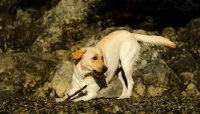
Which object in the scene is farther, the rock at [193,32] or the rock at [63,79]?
the rock at [193,32]

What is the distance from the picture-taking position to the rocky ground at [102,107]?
22.0 ft

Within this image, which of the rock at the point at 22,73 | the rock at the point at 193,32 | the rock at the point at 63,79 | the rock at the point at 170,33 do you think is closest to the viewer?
the rock at the point at 63,79

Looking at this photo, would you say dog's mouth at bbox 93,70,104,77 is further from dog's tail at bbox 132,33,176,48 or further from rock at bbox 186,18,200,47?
rock at bbox 186,18,200,47

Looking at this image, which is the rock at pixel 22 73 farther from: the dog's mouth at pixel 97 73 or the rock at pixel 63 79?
the dog's mouth at pixel 97 73

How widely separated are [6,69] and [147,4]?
6.56 meters

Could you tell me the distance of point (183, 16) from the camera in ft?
51.6

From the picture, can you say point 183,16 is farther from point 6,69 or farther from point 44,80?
point 6,69

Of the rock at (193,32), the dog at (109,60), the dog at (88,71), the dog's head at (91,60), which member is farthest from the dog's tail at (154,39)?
the rock at (193,32)

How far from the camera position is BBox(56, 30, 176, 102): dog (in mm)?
7539

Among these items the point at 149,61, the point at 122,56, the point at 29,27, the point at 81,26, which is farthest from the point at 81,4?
the point at 122,56

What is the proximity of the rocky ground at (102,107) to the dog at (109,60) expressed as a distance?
0.58 m

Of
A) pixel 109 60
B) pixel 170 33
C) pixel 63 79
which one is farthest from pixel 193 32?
pixel 109 60

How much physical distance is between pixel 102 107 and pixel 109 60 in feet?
5.24

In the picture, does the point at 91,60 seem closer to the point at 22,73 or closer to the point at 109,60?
the point at 109,60
